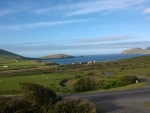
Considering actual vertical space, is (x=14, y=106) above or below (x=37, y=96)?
below

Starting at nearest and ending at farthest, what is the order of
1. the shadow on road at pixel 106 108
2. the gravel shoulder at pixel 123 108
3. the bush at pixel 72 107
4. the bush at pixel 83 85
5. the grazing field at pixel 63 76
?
the bush at pixel 72 107 → the gravel shoulder at pixel 123 108 → the shadow on road at pixel 106 108 → the bush at pixel 83 85 → the grazing field at pixel 63 76

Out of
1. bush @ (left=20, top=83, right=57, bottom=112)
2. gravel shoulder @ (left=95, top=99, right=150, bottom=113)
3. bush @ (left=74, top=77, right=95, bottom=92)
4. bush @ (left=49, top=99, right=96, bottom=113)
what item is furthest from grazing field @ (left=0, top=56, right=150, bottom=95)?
bush @ (left=49, top=99, right=96, bottom=113)

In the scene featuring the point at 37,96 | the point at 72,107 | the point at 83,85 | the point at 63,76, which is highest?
the point at 37,96

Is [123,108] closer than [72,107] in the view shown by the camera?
No

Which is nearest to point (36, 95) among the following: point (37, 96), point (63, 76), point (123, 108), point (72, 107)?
point (37, 96)

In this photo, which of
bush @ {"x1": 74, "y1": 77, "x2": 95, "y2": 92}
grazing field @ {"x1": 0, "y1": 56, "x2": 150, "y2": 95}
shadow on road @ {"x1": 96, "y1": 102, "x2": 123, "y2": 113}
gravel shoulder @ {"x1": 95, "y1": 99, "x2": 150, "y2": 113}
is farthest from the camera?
grazing field @ {"x1": 0, "y1": 56, "x2": 150, "y2": 95}

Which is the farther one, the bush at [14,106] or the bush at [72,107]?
the bush at [14,106]

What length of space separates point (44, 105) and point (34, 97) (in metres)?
0.69

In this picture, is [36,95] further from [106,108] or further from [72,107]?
[106,108]

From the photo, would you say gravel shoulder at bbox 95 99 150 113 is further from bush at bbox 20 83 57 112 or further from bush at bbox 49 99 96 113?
bush at bbox 20 83 57 112

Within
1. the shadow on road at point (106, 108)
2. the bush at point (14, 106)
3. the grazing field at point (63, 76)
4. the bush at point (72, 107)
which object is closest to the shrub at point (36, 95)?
the bush at point (14, 106)

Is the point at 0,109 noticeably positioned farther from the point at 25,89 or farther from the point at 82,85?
the point at 82,85

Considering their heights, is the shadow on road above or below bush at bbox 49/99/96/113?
below

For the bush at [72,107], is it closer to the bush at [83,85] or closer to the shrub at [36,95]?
the shrub at [36,95]
